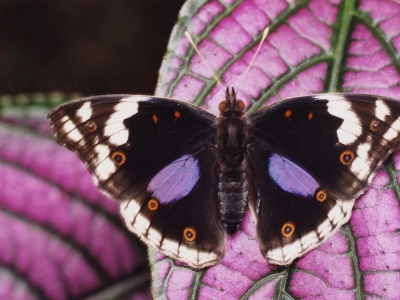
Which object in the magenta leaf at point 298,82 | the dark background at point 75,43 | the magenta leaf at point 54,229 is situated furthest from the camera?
the dark background at point 75,43

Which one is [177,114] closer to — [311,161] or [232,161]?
[232,161]

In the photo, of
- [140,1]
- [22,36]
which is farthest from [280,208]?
[22,36]

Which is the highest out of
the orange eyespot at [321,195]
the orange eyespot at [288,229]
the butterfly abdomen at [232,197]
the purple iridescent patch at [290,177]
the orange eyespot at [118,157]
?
the orange eyespot at [118,157]

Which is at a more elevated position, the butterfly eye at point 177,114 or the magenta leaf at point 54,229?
the butterfly eye at point 177,114

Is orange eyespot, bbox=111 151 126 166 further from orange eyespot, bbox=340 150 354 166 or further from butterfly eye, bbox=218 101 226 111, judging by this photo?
orange eyespot, bbox=340 150 354 166

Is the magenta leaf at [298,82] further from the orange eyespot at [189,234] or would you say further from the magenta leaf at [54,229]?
the magenta leaf at [54,229]

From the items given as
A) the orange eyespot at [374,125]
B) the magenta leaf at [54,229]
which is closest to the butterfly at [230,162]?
the orange eyespot at [374,125]

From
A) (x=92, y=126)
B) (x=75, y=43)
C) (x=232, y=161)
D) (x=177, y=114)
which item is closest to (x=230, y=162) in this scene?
(x=232, y=161)
